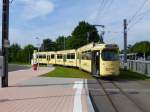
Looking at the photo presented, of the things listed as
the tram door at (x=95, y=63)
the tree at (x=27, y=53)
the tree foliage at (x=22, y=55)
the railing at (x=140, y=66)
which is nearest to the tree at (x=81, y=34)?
the tree foliage at (x=22, y=55)

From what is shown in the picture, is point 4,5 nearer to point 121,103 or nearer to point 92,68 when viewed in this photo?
point 121,103

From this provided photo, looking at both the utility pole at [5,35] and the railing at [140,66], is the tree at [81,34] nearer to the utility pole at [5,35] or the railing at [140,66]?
the railing at [140,66]

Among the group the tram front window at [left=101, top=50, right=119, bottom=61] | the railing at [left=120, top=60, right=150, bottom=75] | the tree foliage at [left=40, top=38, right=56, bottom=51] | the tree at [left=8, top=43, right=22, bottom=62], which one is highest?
the tree foliage at [left=40, top=38, right=56, bottom=51]

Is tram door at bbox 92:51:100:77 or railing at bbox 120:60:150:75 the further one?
railing at bbox 120:60:150:75

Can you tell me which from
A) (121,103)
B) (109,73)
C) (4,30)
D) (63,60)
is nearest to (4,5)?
(4,30)

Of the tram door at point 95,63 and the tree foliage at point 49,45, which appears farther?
the tree foliage at point 49,45

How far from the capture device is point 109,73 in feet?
108

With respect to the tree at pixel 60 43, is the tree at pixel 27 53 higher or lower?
lower

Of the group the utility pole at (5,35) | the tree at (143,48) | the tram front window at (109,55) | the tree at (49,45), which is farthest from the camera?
the tree at (49,45)

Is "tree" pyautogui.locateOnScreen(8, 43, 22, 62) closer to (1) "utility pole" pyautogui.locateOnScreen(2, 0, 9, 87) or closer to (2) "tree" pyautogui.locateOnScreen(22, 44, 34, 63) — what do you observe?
(2) "tree" pyautogui.locateOnScreen(22, 44, 34, 63)

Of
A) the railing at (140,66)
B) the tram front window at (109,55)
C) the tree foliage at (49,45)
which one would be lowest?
the railing at (140,66)

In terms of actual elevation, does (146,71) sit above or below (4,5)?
below

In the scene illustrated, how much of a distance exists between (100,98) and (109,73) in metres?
14.3

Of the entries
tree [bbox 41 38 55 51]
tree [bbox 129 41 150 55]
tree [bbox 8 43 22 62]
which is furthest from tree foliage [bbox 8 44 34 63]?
tree [bbox 129 41 150 55]
